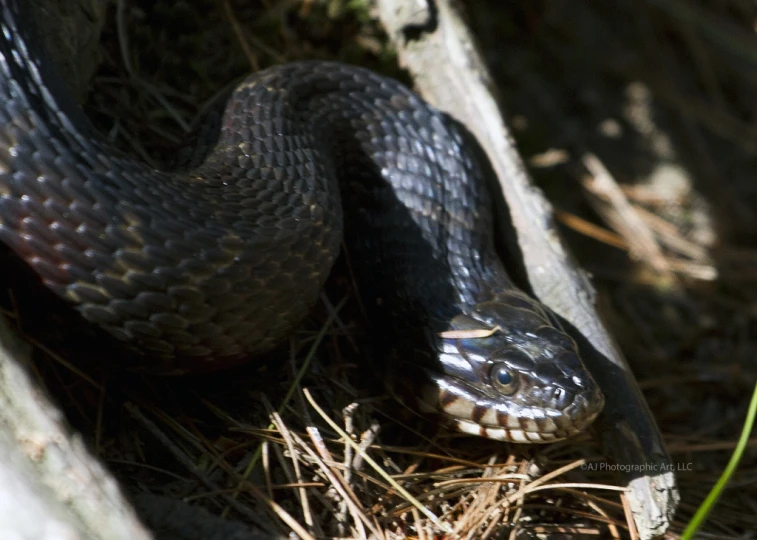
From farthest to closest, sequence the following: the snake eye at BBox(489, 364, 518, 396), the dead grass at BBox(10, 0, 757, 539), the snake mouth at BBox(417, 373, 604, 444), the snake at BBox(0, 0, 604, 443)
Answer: the snake eye at BBox(489, 364, 518, 396) → the snake mouth at BBox(417, 373, 604, 444) → the dead grass at BBox(10, 0, 757, 539) → the snake at BBox(0, 0, 604, 443)

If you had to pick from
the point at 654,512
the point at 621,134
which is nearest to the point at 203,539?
the point at 654,512

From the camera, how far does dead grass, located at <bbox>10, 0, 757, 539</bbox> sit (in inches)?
116

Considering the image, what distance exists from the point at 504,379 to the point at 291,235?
1066 millimetres

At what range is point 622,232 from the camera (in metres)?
5.79

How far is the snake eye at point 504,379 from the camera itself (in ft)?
10.8

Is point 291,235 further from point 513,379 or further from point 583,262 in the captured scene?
point 583,262

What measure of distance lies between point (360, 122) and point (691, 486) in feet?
7.76

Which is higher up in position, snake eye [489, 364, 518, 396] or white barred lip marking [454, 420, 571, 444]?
snake eye [489, 364, 518, 396]

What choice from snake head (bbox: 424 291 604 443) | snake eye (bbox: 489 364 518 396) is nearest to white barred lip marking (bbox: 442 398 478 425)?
snake head (bbox: 424 291 604 443)

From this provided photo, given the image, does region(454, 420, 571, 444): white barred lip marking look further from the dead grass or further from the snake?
the dead grass

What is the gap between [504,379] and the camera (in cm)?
330

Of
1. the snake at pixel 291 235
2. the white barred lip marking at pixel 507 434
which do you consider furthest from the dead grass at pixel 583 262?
the snake at pixel 291 235

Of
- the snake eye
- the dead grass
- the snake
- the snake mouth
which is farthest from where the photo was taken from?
the snake eye

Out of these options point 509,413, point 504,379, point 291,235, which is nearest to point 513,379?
point 504,379
